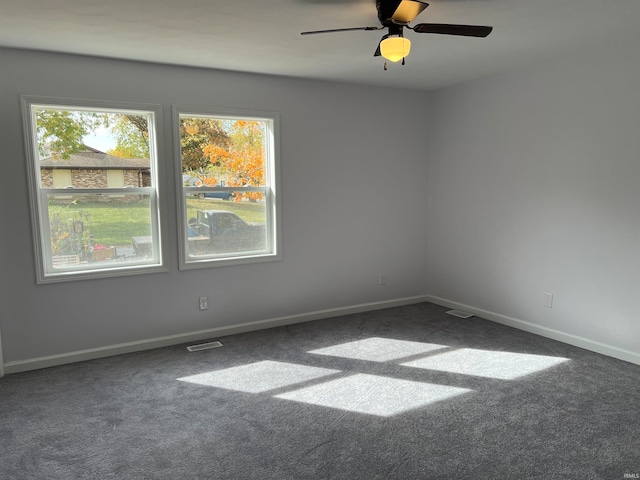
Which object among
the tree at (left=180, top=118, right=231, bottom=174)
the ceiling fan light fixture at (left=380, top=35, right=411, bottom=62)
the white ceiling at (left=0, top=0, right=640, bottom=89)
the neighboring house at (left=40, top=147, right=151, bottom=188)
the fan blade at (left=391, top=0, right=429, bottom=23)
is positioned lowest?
the neighboring house at (left=40, top=147, right=151, bottom=188)

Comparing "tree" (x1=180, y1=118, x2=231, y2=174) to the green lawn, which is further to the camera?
"tree" (x1=180, y1=118, x2=231, y2=174)

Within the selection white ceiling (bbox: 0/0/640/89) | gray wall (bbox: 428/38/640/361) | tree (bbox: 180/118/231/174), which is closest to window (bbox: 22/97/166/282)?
tree (bbox: 180/118/231/174)

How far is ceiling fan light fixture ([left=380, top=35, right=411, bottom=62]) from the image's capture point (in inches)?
96.7

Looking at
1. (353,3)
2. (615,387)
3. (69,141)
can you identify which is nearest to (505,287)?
(615,387)

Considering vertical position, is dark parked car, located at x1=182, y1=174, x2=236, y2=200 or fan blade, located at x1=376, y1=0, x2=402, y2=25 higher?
fan blade, located at x1=376, y1=0, x2=402, y2=25

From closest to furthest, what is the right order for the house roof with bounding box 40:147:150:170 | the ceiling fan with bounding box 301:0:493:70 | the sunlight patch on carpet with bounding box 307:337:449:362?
1. the ceiling fan with bounding box 301:0:493:70
2. the house roof with bounding box 40:147:150:170
3. the sunlight patch on carpet with bounding box 307:337:449:362

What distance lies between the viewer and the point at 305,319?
15.3 feet

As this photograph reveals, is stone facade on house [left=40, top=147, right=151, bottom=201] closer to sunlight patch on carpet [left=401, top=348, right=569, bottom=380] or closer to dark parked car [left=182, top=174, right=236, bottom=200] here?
dark parked car [left=182, top=174, right=236, bottom=200]

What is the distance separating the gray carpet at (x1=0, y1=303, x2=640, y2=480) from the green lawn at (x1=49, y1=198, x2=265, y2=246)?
41.2 inches

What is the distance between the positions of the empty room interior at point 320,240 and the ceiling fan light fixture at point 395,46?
0.03 m

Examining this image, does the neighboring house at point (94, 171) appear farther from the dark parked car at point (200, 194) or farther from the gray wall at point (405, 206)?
the dark parked car at point (200, 194)

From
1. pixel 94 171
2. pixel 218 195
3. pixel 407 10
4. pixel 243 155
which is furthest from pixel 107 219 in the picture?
pixel 407 10

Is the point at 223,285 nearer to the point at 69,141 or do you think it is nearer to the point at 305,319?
the point at 305,319

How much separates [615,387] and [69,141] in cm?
451
